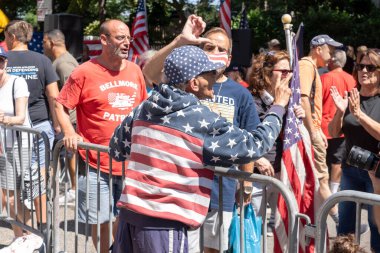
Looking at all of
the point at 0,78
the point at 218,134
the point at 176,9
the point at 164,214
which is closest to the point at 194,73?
the point at 218,134

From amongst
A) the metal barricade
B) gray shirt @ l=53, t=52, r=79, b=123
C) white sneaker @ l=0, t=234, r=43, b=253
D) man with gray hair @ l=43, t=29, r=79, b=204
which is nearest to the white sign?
man with gray hair @ l=43, t=29, r=79, b=204

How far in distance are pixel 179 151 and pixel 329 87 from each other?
5.64 m

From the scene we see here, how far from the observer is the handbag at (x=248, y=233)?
4.61m

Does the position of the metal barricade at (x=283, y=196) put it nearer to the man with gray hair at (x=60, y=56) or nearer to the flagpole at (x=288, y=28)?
the flagpole at (x=288, y=28)

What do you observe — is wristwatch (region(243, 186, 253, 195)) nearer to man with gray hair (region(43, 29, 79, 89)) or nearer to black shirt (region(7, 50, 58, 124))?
black shirt (region(7, 50, 58, 124))

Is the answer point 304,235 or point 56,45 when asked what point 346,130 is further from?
point 56,45

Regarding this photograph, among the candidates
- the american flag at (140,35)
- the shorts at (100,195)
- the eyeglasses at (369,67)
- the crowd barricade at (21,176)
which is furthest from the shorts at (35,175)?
the american flag at (140,35)

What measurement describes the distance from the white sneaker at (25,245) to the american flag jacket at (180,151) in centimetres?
179

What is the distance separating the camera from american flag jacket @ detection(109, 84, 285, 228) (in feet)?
12.7

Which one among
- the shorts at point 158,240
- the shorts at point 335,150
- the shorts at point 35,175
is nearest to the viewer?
the shorts at point 158,240

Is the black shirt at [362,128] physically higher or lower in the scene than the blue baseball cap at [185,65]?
lower

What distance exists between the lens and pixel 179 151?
12.9 feet

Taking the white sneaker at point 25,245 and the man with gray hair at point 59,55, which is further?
the man with gray hair at point 59,55

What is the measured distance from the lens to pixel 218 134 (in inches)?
152
